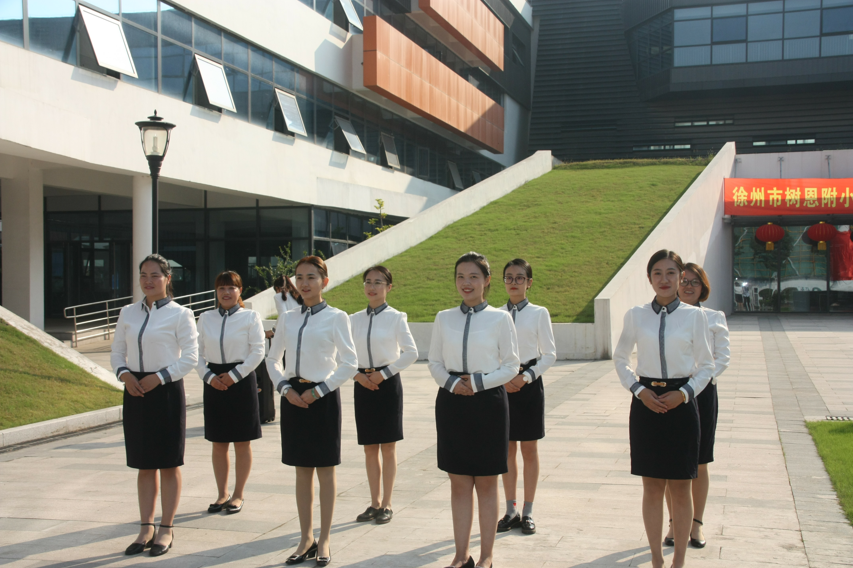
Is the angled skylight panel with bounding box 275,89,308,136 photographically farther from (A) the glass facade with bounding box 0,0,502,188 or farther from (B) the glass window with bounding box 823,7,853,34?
(B) the glass window with bounding box 823,7,853,34

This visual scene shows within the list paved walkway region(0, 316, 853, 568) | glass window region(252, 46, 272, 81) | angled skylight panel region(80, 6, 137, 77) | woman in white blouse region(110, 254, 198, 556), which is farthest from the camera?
glass window region(252, 46, 272, 81)

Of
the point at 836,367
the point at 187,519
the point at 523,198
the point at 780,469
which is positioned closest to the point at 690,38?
the point at 523,198

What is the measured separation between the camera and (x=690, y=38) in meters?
38.3

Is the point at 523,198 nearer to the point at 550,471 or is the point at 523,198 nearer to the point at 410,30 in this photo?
the point at 410,30

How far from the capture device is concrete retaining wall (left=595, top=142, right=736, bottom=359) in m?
16.0

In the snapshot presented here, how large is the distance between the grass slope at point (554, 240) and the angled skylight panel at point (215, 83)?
5.73 m

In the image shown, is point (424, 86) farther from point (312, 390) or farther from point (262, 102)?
point (312, 390)

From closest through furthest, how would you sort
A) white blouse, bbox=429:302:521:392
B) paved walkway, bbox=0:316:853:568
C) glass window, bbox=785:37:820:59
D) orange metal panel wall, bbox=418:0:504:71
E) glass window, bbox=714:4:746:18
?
white blouse, bbox=429:302:521:392, paved walkway, bbox=0:316:853:568, orange metal panel wall, bbox=418:0:504:71, glass window, bbox=785:37:820:59, glass window, bbox=714:4:746:18

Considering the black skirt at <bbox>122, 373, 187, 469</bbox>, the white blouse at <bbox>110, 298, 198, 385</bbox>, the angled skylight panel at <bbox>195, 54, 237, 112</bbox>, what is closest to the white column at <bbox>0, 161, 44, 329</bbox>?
the angled skylight panel at <bbox>195, 54, 237, 112</bbox>

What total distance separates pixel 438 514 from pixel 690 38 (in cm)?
3720

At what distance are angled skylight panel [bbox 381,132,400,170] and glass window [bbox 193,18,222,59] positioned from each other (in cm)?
978

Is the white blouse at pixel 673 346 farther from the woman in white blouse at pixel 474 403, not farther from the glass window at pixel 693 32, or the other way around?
the glass window at pixel 693 32

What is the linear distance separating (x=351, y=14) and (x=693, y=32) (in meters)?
Answer: 18.9

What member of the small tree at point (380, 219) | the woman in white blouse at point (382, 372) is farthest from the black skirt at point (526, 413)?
the small tree at point (380, 219)
